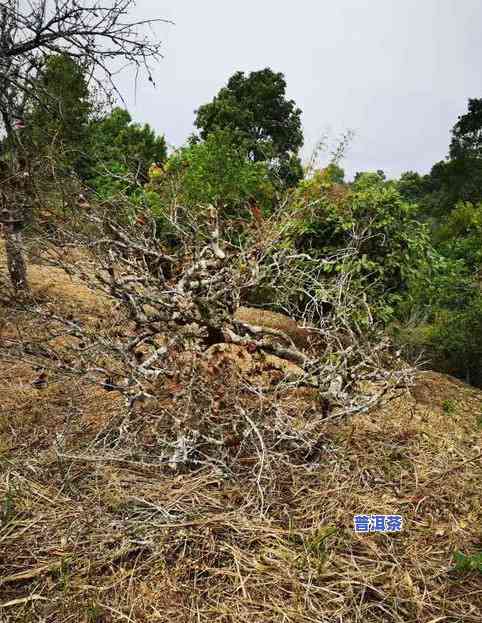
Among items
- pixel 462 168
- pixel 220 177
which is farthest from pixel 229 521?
pixel 462 168

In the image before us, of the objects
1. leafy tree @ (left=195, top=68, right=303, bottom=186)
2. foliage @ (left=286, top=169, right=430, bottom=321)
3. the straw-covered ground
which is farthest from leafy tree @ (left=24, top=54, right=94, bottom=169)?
leafy tree @ (left=195, top=68, right=303, bottom=186)

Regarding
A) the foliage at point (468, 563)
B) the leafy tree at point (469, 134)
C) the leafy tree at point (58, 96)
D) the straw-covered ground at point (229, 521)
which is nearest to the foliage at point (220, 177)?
the leafy tree at point (58, 96)

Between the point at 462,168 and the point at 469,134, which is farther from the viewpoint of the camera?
the point at 469,134

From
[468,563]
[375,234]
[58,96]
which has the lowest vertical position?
[468,563]

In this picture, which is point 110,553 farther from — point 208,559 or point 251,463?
point 251,463

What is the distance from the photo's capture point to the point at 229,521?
192cm

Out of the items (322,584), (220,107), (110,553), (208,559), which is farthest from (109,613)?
(220,107)

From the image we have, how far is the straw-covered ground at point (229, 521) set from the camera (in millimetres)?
1594

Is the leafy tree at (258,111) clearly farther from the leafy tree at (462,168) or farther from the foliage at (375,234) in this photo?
the foliage at (375,234)

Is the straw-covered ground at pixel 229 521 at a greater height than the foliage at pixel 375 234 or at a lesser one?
lesser

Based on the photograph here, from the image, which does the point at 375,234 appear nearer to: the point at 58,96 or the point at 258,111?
the point at 58,96

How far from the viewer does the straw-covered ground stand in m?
1.59

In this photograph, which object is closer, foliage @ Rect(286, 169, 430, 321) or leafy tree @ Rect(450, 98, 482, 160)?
foliage @ Rect(286, 169, 430, 321)

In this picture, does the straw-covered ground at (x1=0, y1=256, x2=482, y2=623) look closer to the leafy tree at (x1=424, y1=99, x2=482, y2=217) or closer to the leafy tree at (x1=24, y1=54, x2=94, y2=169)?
the leafy tree at (x1=24, y1=54, x2=94, y2=169)
